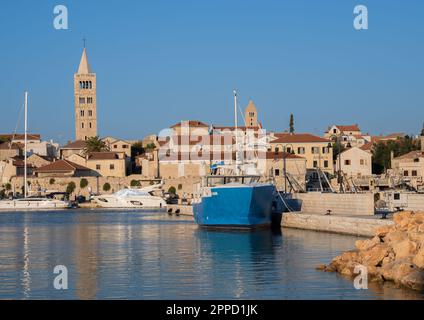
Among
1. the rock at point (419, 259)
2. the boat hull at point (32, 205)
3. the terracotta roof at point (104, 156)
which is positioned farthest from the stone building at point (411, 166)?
the rock at point (419, 259)

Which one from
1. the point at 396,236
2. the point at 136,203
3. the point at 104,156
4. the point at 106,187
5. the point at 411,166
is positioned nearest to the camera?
the point at 396,236

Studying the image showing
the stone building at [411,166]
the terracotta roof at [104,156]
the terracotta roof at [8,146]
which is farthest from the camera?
the terracotta roof at [8,146]

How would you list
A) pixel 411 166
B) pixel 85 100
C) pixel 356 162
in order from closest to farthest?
pixel 411 166, pixel 356 162, pixel 85 100

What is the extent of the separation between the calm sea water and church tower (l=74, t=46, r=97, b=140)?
95411 millimetres

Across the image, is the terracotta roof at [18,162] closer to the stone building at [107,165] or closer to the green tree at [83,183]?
the stone building at [107,165]

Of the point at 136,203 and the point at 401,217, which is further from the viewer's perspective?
the point at 136,203

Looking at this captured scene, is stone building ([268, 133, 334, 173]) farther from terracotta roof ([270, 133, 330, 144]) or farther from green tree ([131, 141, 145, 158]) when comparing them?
green tree ([131, 141, 145, 158])

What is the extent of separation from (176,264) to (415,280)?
→ 10147 mm


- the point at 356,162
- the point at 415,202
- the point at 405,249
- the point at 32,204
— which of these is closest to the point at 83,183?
the point at 32,204

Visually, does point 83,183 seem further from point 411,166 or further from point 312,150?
point 411,166

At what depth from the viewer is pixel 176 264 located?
99.5ft

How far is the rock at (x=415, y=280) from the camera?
2258cm

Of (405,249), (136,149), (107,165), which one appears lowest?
(405,249)

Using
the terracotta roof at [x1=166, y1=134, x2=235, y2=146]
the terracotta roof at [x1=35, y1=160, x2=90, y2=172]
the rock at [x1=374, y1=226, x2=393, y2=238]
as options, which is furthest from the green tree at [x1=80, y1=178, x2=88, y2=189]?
the rock at [x1=374, y1=226, x2=393, y2=238]
